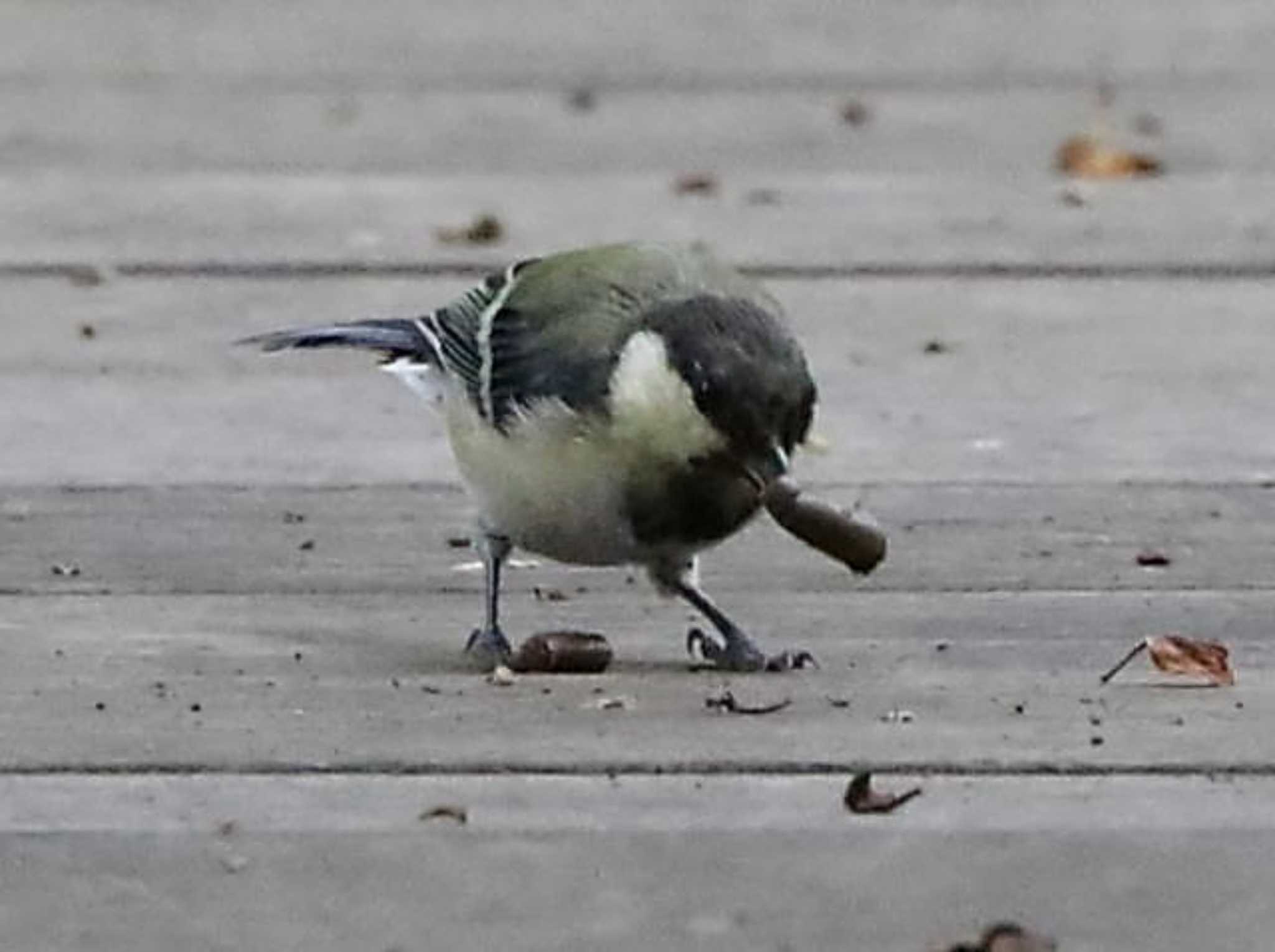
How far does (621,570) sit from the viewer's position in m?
4.38

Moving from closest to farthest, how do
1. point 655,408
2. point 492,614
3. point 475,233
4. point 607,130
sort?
point 655,408 → point 492,614 → point 475,233 → point 607,130

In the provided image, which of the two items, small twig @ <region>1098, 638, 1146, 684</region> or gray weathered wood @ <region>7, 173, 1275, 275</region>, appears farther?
gray weathered wood @ <region>7, 173, 1275, 275</region>

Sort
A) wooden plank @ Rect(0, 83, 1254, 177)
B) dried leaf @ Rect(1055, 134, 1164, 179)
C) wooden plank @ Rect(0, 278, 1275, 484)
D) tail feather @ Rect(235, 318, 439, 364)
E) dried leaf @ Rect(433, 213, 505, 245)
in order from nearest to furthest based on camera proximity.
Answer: tail feather @ Rect(235, 318, 439, 364) < wooden plank @ Rect(0, 278, 1275, 484) < dried leaf @ Rect(433, 213, 505, 245) < dried leaf @ Rect(1055, 134, 1164, 179) < wooden plank @ Rect(0, 83, 1254, 177)

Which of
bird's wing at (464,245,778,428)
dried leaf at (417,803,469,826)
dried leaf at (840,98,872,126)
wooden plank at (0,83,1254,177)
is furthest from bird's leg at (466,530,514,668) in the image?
dried leaf at (840,98,872,126)

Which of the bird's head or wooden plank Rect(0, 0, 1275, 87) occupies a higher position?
the bird's head

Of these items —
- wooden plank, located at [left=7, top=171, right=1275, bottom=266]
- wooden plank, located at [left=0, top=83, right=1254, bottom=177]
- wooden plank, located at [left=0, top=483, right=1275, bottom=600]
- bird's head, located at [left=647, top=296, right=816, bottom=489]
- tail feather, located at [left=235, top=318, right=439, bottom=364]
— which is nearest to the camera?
bird's head, located at [left=647, top=296, right=816, bottom=489]

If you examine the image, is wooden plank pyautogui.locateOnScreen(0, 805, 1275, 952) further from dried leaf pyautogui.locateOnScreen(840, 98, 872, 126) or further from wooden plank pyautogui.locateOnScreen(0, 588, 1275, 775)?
dried leaf pyautogui.locateOnScreen(840, 98, 872, 126)

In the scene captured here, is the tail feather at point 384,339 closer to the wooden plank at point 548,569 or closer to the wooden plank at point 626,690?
the wooden plank at point 548,569

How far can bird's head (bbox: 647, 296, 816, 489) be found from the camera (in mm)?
3652

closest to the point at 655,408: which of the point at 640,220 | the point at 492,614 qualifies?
Answer: the point at 492,614

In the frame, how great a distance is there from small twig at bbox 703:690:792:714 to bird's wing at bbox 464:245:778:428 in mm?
346

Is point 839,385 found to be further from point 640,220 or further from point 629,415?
point 629,415

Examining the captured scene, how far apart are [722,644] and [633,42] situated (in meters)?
4.55

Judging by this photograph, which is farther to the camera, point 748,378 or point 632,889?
point 748,378
